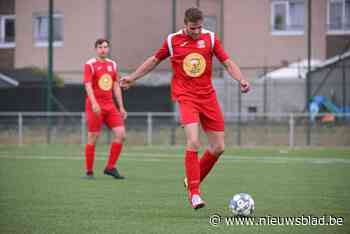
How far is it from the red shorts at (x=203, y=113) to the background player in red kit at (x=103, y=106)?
3783 millimetres

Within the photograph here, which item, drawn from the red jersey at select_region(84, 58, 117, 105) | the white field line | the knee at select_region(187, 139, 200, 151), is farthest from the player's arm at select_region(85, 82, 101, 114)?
the white field line

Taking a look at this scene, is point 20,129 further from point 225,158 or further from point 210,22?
point 225,158

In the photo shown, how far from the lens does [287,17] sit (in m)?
24.1

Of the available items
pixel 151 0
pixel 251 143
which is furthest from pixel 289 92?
pixel 151 0

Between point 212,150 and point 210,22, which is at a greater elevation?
point 210,22

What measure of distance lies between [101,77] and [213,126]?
411 centimetres

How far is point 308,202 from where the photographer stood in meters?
8.70

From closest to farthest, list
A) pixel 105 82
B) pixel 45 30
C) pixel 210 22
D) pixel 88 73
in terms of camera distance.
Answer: pixel 88 73
pixel 105 82
pixel 210 22
pixel 45 30

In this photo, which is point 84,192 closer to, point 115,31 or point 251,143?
point 251,143

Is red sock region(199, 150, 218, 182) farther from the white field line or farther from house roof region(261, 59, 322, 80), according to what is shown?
house roof region(261, 59, 322, 80)

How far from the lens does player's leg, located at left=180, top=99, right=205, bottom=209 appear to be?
312 inches

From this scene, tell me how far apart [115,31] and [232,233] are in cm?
1779

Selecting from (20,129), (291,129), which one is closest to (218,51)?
(291,129)

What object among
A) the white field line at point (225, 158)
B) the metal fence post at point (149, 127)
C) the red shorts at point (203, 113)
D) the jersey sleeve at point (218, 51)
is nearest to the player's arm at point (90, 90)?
the red shorts at point (203, 113)
